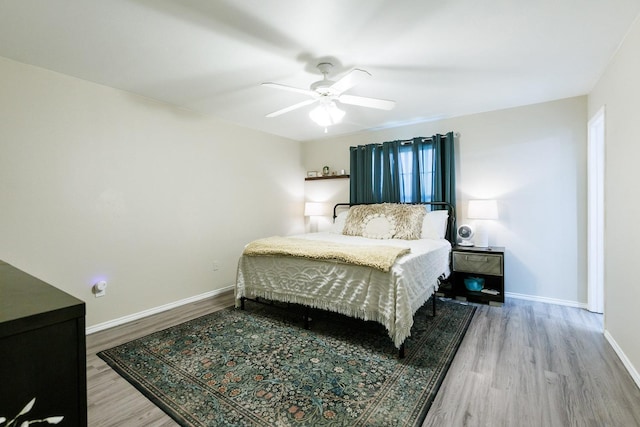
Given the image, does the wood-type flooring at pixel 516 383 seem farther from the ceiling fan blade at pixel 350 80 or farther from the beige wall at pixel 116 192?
the ceiling fan blade at pixel 350 80

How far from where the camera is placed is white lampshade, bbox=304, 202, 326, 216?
4.98m

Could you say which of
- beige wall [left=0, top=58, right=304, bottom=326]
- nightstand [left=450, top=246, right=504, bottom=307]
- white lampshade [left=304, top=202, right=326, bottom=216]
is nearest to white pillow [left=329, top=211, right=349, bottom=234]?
white lampshade [left=304, top=202, right=326, bottom=216]

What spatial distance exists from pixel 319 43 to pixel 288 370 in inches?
92.7

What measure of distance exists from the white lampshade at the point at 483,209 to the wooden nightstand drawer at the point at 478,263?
0.46 m

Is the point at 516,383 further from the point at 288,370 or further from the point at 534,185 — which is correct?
the point at 534,185

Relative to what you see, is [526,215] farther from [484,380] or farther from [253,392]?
[253,392]

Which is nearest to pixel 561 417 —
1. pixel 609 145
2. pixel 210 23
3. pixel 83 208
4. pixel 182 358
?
pixel 609 145

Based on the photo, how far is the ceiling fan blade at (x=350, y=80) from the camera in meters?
2.02

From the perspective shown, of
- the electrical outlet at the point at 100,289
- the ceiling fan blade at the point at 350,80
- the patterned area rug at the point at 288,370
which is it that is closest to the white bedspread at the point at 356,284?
the patterned area rug at the point at 288,370

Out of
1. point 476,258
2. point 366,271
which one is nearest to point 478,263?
point 476,258

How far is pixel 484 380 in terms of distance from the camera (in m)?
1.91

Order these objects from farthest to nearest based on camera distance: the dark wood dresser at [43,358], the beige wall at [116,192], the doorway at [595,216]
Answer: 1. the doorway at [595,216]
2. the beige wall at [116,192]
3. the dark wood dresser at [43,358]

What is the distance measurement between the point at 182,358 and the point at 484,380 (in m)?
2.15

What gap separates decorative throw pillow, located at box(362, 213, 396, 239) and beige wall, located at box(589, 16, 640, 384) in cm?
194
